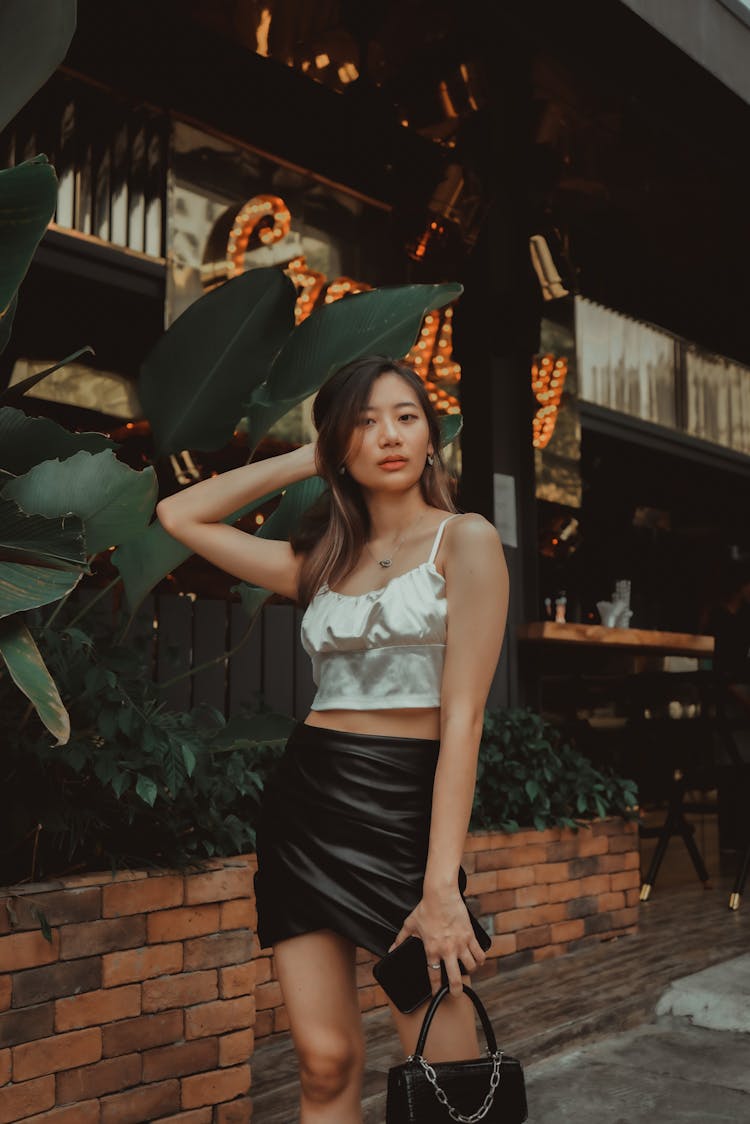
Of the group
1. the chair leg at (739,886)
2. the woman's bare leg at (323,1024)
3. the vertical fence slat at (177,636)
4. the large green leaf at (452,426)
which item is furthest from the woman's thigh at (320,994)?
the chair leg at (739,886)

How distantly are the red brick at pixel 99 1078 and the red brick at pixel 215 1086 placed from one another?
0.12m

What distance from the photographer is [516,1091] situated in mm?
1328

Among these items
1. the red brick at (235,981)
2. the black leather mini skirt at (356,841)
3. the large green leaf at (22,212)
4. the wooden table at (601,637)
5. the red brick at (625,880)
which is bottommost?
the red brick at (625,880)

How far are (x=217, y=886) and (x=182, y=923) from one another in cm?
10

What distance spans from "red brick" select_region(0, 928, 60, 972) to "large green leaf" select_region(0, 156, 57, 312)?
108 centimetres

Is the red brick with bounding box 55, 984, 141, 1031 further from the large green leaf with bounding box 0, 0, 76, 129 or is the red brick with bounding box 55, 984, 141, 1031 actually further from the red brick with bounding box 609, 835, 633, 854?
the red brick with bounding box 609, 835, 633, 854

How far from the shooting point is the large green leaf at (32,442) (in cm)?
196

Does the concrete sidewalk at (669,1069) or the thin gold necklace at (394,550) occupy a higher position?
the thin gold necklace at (394,550)

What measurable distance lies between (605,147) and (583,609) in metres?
2.43

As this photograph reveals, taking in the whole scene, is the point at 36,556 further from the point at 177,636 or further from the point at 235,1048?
the point at 177,636

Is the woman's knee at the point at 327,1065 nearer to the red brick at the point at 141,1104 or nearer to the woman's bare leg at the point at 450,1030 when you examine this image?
the woman's bare leg at the point at 450,1030

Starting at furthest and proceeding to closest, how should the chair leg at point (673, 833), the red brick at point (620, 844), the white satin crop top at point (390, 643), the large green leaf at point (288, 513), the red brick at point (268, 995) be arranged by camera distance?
the chair leg at point (673, 833), the red brick at point (620, 844), the red brick at point (268, 995), the large green leaf at point (288, 513), the white satin crop top at point (390, 643)

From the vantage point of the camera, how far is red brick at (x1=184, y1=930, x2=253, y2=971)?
214 centimetres

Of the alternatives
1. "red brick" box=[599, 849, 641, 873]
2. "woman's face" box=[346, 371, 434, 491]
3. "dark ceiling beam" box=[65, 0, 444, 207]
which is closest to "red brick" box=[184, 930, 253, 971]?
"woman's face" box=[346, 371, 434, 491]
